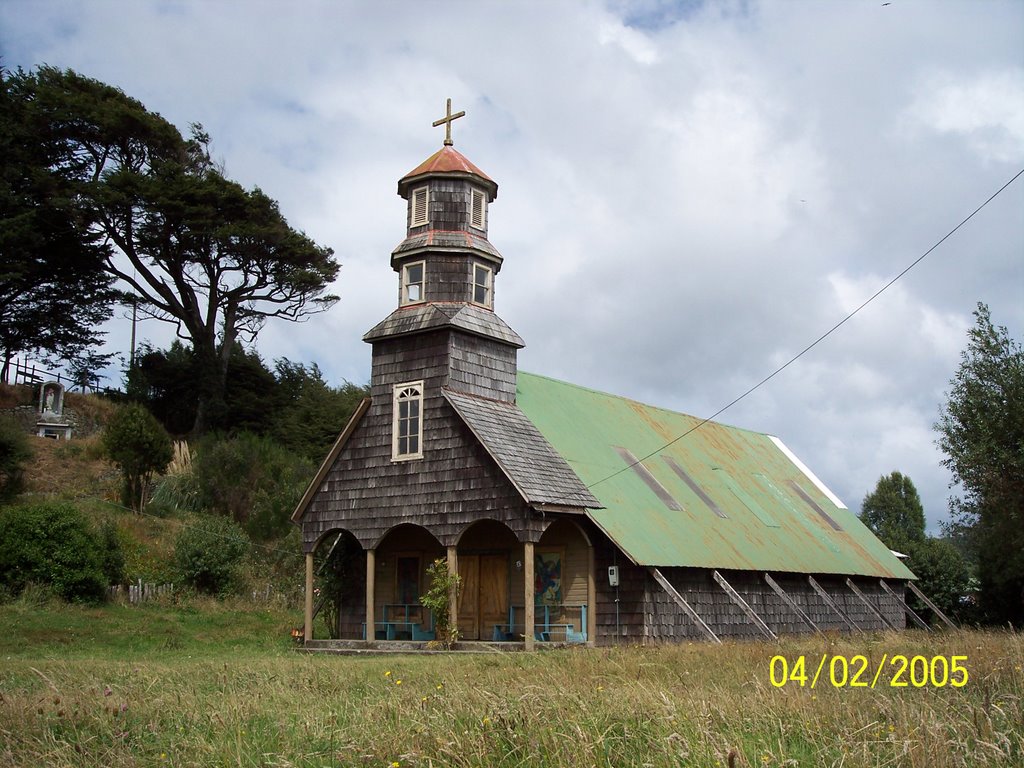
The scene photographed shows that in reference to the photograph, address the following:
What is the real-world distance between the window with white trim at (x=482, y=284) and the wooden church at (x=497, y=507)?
Answer: 6 centimetres

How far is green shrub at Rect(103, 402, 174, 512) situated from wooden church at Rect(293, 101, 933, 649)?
1143 centimetres

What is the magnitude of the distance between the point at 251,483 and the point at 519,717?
33828mm

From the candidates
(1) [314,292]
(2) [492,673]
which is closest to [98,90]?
(1) [314,292]

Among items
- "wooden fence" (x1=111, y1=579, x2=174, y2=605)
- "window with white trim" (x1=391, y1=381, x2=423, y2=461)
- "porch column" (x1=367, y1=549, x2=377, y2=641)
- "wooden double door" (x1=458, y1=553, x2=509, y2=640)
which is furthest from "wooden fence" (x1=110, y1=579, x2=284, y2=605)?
"wooden double door" (x1=458, y1=553, x2=509, y2=640)

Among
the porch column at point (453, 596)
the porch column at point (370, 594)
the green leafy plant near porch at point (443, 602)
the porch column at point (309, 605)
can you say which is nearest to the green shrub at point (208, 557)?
the porch column at point (309, 605)

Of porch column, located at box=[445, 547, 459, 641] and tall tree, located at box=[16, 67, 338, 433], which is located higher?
tall tree, located at box=[16, 67, 338, 433]

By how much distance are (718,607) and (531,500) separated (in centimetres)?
649

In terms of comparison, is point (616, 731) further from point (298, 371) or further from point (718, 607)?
point (298, 371)

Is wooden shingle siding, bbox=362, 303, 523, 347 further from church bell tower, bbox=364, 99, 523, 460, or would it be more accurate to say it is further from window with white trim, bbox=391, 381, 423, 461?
window with white trim, bbox=391, 381, 423, 461

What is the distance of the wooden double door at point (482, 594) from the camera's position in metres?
25.8

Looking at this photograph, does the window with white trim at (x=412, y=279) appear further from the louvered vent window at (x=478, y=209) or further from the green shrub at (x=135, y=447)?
the green shrub at (x=135, y=447)

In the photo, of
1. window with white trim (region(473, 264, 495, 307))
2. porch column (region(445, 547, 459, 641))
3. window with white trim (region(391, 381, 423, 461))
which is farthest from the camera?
window with white trim (region(473, 264, 495, 307))

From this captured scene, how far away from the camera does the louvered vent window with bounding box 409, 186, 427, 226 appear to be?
1093 inches

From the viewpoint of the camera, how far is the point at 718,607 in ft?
86.0
